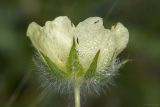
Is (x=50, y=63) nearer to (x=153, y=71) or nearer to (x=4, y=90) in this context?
(x=4, y=90)

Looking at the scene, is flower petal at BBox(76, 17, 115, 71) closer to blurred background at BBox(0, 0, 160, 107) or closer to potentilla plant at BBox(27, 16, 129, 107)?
potentilla plant at BBox(27, 16, 129, 107)

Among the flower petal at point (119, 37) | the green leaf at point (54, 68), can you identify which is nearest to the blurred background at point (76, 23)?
the flower petal at point (119, 37)

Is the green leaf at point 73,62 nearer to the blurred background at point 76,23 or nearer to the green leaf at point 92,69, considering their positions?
the green leaf at point 92,69

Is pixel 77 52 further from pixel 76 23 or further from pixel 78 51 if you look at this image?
pixel 76 23

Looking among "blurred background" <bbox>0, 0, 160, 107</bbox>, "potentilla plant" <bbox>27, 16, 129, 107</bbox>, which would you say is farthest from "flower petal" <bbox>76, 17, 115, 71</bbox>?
"blurred background" <bbox>0, 0, 160, 107</bbox>

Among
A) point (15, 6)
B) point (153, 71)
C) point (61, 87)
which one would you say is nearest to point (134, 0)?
point (153, 71)

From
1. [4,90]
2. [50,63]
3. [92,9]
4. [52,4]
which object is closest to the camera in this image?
[50,63]

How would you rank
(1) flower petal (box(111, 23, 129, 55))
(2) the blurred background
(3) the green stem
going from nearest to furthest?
(3) the green stem < (1) flower petal (box(111, 23, 129, 55)) < (2) the blurred background
